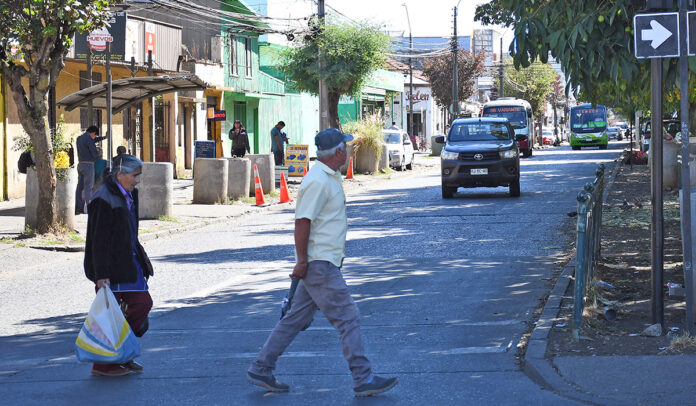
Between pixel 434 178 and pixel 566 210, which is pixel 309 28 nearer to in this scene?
pixel 434 178

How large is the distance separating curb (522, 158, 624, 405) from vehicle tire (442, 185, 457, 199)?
41.8 ft

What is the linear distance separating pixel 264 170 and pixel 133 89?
435 cm

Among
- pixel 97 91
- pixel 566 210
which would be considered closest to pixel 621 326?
pixel 566 210

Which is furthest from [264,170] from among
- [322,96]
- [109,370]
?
[109,370]

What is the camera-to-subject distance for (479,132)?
898 inches

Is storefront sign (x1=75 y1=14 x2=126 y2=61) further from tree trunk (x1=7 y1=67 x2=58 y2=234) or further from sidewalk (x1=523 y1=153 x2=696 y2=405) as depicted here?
sidewalk (x1=523 y1=153 x2=696 y2=405)

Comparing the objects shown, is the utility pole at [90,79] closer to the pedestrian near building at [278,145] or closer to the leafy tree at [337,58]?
the pedestrian near building at [278,145]

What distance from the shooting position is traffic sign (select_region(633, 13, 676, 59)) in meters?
7.24

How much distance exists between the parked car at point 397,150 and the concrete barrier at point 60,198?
69.9ft

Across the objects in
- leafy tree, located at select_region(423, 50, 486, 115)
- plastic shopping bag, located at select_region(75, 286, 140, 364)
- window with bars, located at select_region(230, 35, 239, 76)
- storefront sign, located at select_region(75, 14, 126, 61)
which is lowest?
plastic shopping bag, located at select_region(75, 286, 140, 364)

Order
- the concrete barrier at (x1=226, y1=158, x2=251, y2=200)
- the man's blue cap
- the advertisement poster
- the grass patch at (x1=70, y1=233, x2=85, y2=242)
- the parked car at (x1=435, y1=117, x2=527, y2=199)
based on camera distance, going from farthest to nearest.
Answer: the advertisement poster
the concrete barrier at (x1=226, y1=158, x2=251, y2=200)
the parked car at (x1=435, y1=117, x2=527, y2=199)
the grass patch at (x1=70, y1=233, x2=85, y2=242)
the man's blue cap

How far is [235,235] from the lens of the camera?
16.2 m

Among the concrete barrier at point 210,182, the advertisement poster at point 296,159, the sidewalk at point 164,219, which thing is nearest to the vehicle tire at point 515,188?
the sidewalk at point 164,219

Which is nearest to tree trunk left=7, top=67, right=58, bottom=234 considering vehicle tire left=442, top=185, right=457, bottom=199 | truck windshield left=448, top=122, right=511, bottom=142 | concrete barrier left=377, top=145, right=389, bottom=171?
vehicle tire left=442, top=185, right=457, bottom=199
